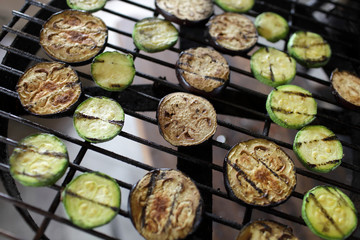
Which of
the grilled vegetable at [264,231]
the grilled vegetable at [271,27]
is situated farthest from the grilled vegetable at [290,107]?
the grilled vegetable at [264,231]

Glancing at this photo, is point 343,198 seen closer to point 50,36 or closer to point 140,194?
point 140,194

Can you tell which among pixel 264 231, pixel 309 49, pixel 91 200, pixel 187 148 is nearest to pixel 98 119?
pixel 91 200

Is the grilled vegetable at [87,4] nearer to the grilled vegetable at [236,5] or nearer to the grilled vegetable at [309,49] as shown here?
the grilled vegetable at [236,5]

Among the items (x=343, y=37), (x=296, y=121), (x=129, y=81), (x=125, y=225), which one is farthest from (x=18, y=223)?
(x=343, y=37)

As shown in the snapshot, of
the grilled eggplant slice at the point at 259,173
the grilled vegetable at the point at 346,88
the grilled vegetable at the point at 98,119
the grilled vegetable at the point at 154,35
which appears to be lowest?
the grilled eggplant slice at the point at 259,173

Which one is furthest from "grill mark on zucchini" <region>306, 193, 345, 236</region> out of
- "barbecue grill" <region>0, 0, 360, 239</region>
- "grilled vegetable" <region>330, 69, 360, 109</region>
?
"grilled vegetable" <region>330, 69, 360, 109</region>

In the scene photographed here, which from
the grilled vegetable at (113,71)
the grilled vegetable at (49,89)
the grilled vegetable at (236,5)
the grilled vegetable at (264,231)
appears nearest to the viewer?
the grilled vegetable at (264,231)
